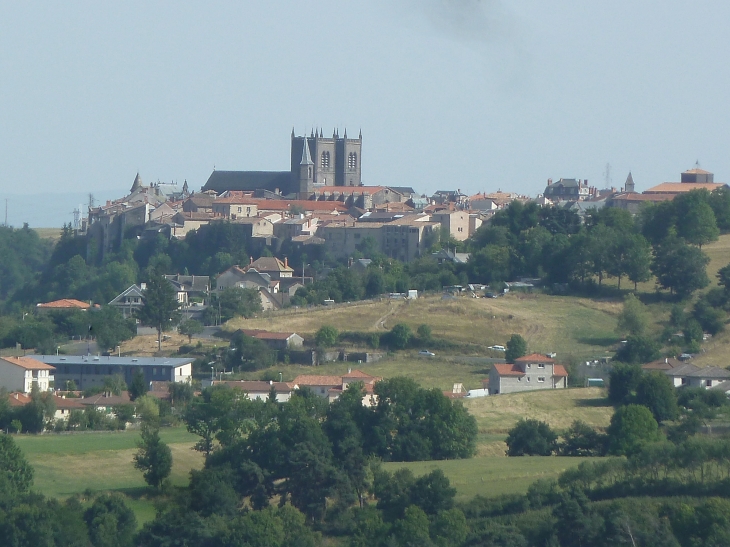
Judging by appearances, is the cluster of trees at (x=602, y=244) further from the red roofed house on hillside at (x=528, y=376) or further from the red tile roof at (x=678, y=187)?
the red tile roof at (x=678, y=187)

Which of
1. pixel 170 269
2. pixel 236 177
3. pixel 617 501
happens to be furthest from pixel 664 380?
pixel 236 177

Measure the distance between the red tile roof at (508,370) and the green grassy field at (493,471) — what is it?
370 inches

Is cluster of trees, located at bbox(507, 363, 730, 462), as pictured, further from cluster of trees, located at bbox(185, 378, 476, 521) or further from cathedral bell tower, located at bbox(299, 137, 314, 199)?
cathedral bell tower, located at bbox(299, 137, 314, 199)

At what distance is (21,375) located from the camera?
1635 inches

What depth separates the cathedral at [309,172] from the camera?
9231cm

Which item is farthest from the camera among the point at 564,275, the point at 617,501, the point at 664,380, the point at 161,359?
the point at 564,275

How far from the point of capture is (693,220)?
5481cm

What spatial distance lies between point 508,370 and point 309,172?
5203cm

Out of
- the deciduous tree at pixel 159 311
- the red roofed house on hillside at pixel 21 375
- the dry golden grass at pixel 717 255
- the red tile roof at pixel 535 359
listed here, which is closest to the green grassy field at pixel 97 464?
the red roofed house on hillside at pixel 21 375

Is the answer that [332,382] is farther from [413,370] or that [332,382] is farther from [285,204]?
[285,204]

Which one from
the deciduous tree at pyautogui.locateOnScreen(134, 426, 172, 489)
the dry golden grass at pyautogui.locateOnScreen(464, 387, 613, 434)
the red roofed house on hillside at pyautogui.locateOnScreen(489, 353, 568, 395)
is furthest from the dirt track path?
the deciduous tree at pyautogui.locateOnScreen(134, 426, 172, 489)

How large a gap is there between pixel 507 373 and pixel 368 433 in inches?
392

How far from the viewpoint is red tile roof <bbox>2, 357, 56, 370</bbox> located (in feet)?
137

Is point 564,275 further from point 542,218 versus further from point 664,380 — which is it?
point 664,380
